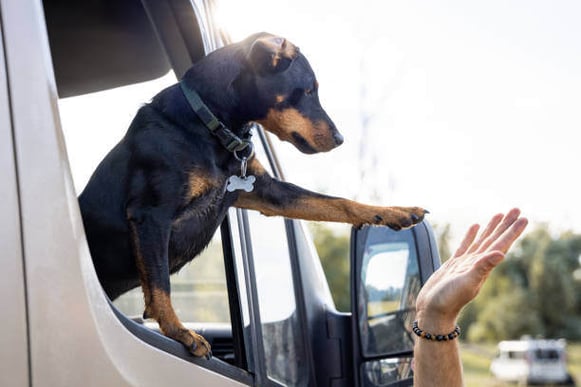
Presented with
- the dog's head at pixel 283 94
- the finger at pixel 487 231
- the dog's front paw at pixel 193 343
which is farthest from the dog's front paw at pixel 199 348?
the dog's head at pixel 283 94

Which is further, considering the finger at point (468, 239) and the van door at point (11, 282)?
the finger at point (468, 239)

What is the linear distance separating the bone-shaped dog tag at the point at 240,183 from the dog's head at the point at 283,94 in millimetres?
229

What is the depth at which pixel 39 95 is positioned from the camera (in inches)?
60.2

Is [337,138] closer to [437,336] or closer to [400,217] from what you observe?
[400,217]

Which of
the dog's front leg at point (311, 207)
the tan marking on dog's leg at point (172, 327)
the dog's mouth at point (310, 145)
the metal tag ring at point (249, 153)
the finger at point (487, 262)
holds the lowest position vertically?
the tan marking on dog's leg at point (172, 327)

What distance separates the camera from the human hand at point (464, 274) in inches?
73.9

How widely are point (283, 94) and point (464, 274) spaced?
1204 mm

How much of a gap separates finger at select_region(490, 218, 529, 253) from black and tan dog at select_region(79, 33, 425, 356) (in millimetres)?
706

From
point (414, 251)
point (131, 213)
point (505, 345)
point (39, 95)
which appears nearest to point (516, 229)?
point (414, 251)

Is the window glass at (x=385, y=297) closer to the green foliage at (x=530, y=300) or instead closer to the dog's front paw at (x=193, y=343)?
the dog's front paw at (x=193, y=343)

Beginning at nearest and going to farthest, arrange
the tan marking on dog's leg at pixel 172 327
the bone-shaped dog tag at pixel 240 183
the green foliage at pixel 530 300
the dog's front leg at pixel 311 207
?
the tan marking on dog's leg at pixel 172 327, the bone-shaped dog tag at pixel 240 183, the dog's front leg at pixel 311 207, the green foliage at pixel 530 300

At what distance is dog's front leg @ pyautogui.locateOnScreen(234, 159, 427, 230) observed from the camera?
103 inches

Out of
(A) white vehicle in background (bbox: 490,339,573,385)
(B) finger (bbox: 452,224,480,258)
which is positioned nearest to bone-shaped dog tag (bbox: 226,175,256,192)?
(B) finger (bbox: 452,224,480,258)

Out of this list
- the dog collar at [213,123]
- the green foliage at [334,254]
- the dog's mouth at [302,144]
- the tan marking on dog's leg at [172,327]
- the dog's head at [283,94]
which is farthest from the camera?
A: the green foliage at [334,254]
